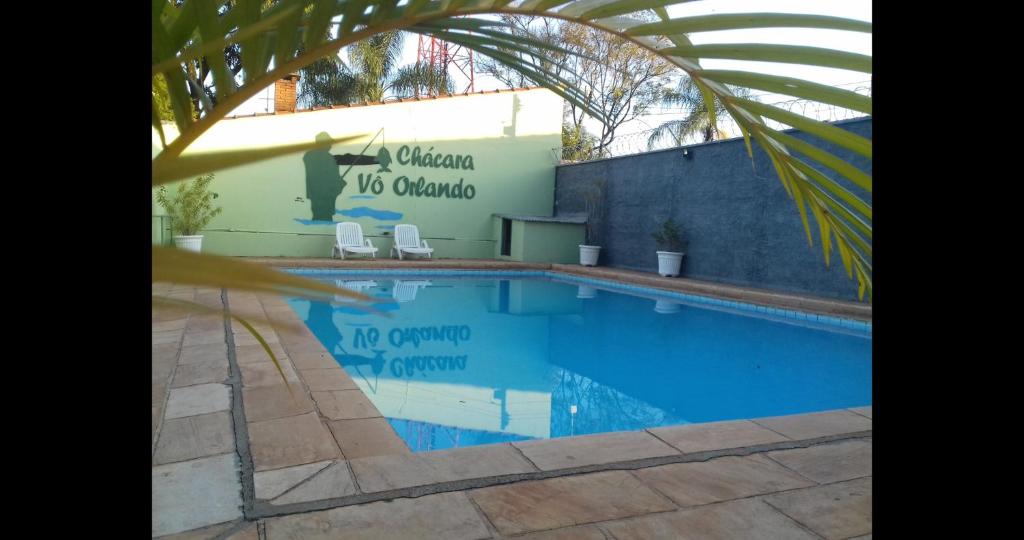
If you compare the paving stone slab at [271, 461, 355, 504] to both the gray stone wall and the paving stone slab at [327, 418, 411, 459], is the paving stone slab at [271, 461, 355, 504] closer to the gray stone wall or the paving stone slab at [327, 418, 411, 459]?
the paving stone slab at [327, 418, 411, 459]

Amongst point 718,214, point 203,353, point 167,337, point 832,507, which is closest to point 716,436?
point 832,507

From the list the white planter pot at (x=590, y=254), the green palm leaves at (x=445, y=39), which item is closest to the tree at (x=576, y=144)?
the white planter pot at (x=590, y=254)

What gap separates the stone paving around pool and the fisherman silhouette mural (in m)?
8.79

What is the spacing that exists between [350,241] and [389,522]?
9683 millimetres

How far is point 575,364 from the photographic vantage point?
5262 millimetres

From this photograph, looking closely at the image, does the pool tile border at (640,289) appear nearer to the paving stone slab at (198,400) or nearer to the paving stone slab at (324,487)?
the paving stone slab at (198,400)

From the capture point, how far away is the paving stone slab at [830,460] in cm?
197

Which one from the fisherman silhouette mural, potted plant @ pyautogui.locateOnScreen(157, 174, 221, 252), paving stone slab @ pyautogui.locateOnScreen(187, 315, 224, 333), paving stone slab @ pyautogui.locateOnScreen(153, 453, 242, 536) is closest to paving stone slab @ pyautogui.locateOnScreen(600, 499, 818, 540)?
paving stone slab @ pyautogui.locateOnScreen(153, 453, 242, 536)

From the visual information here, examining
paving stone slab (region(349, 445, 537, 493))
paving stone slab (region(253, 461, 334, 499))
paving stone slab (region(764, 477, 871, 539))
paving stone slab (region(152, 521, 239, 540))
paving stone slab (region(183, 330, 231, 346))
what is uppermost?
paving stone slab (region(183, 330, 231, 346))

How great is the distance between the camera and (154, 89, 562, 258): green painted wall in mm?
10516

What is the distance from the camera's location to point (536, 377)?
191 inches
